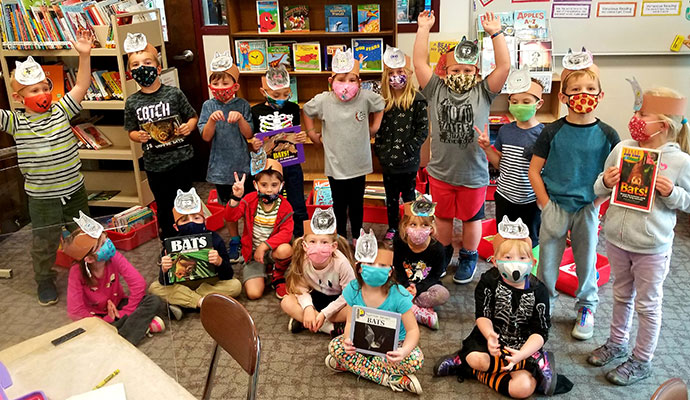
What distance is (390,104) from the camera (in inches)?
147

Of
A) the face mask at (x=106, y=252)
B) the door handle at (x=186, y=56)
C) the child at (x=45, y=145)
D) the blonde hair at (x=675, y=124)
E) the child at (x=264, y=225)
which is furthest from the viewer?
the door handle at (x=186, y=56)

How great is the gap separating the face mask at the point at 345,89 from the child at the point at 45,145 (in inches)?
60.0

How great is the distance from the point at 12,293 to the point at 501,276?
2.28 metres

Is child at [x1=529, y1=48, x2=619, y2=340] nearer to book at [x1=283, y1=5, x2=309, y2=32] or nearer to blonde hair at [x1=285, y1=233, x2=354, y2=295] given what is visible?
blonde hair at [x1=285, y1=233, x2=354, y2=295]

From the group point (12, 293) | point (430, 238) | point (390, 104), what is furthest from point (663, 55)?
point (12, 293)

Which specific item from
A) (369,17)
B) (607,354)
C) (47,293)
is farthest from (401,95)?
(47,293)

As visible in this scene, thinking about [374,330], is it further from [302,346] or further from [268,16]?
[268,16]

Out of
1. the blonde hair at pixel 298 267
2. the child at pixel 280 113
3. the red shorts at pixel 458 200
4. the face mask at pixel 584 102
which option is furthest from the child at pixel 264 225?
the face mask at pixel 584 102

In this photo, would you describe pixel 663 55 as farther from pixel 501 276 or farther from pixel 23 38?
pixel 23 38

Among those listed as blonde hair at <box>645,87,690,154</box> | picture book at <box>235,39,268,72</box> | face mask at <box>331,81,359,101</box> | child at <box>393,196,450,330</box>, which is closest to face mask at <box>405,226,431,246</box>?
child at <box>393,196,450,330</box>

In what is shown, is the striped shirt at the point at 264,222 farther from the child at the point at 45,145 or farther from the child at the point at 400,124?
the child at the point at 45,145

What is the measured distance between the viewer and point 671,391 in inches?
63.7

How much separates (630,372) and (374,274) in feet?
4.29

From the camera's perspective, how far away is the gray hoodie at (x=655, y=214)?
100 inches
